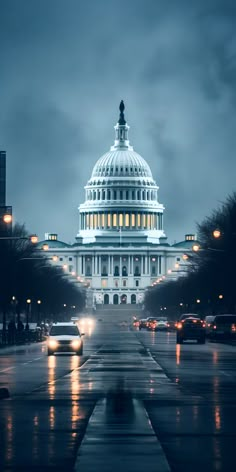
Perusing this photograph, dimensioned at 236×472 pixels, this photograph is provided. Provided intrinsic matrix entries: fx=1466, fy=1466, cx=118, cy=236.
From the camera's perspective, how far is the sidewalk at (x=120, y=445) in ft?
58.5

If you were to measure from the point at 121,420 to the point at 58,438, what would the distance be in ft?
12.6

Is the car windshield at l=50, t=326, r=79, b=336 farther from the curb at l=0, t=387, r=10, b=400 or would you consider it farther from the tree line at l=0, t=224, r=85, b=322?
the curb at l=0, t=387, r=10, b=400

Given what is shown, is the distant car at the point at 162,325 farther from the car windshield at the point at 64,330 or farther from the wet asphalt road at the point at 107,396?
the wet asphalt road at the point at 107,396

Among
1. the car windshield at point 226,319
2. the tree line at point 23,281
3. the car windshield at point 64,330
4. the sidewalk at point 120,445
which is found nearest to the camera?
the sidewalk at point 120,445

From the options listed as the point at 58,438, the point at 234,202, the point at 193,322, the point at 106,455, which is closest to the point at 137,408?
the point at 58,438

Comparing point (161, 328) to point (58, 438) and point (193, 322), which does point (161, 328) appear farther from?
point (58, 438)

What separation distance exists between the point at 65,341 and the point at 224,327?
33.6m

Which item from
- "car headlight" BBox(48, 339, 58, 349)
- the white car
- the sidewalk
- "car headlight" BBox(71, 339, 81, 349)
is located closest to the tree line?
the white car

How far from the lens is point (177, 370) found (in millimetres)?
47750

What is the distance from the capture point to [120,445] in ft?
66.9

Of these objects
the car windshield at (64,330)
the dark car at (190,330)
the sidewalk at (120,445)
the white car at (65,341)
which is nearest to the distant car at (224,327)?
the dark car at (190,330)

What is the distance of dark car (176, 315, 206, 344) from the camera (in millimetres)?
90375

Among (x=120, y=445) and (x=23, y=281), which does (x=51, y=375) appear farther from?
(x=23, y=281)

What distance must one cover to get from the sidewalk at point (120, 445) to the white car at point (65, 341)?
123ft
